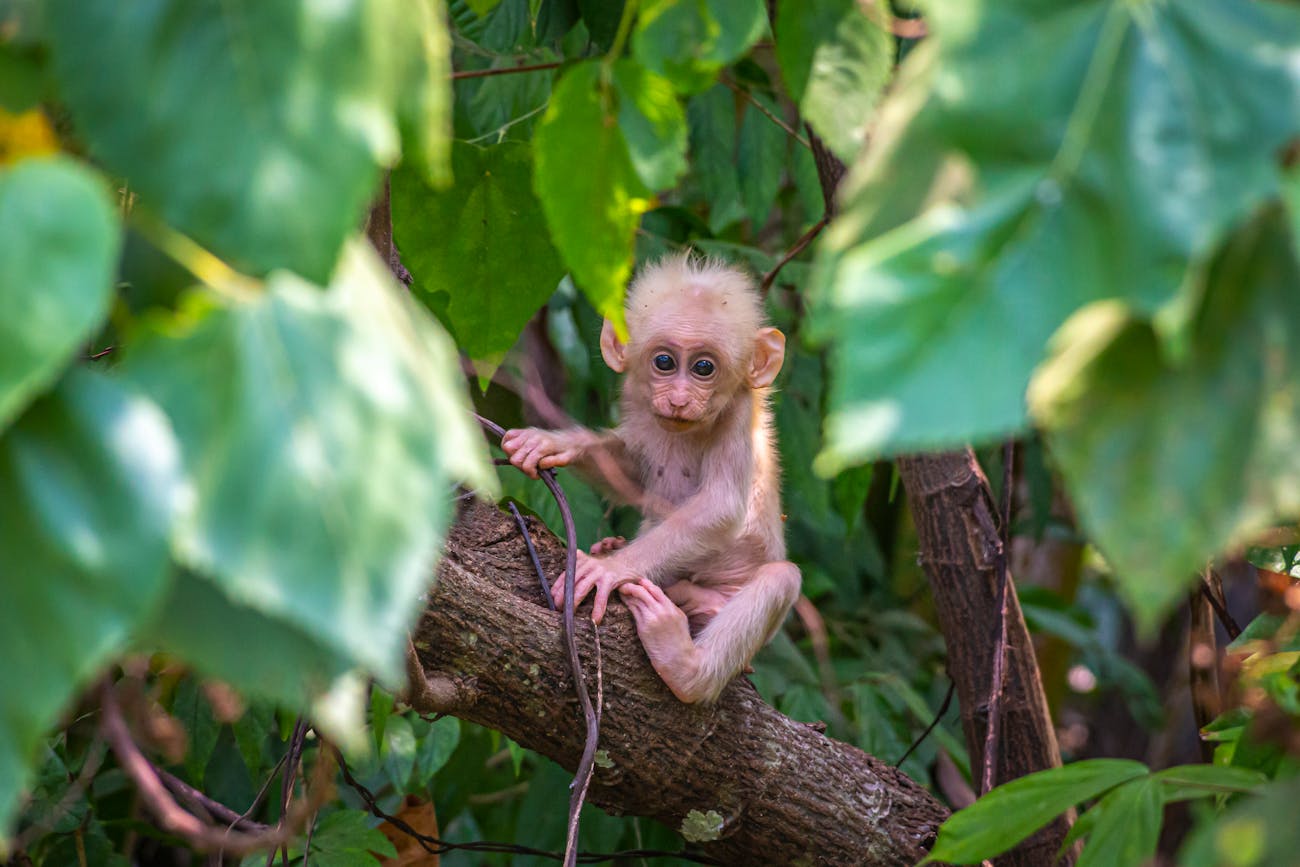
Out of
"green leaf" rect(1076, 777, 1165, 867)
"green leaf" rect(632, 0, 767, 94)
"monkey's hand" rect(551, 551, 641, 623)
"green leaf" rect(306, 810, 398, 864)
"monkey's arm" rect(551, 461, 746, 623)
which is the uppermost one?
"green leaf" rect(632, 0, 767, 94)

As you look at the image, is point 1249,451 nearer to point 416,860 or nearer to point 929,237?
point 929,237

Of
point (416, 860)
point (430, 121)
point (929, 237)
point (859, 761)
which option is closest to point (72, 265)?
point (430, 121)

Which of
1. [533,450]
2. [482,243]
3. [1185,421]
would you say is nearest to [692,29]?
[1185,421]

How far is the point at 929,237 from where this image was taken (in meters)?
0.77

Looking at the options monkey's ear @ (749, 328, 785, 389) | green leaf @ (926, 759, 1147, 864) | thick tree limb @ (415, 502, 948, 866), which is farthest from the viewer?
monkey's ear @ (749, 328, 785, 389)

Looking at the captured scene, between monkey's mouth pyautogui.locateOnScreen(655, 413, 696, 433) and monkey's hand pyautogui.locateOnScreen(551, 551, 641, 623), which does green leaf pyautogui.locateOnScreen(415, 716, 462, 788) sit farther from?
monkey's mouth pyautogui.locateOnScreen(655, 413, 696, 433)

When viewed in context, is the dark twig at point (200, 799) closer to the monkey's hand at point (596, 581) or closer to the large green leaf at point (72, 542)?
the monkey's hand at point (596, 581)

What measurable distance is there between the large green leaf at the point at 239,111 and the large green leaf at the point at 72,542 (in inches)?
4.7

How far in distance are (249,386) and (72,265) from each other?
0.37 ft

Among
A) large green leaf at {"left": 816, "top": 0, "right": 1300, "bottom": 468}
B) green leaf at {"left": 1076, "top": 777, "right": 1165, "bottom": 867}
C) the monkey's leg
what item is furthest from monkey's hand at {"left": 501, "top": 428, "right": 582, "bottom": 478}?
large green leaf at {"left": 816, "top": 0, "right": 1300, "bottom": 468}

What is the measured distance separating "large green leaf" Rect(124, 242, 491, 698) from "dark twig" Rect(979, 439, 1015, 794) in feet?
5.79

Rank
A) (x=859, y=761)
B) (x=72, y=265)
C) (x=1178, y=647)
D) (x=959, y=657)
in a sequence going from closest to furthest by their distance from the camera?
(x=72, y=265) → (x=859, y=761) → (x=959, y=657) → (x=1178, y=647)

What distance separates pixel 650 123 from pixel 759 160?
2339mm

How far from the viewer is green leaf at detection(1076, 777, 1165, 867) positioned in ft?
4.71
